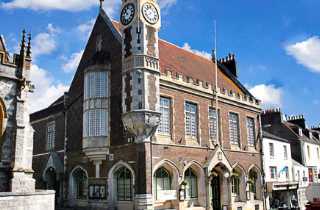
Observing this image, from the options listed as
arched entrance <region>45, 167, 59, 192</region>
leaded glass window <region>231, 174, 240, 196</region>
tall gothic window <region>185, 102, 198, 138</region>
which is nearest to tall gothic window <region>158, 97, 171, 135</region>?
tall gothic window <region>185, 102, 198, 138</region>

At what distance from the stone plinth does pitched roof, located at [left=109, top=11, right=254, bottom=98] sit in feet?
37.2

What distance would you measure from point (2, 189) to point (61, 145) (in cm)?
1158

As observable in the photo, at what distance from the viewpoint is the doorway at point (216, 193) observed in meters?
26.9

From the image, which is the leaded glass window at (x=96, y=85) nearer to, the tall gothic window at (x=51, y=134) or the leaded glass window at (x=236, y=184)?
the tall gothic window at (x=51, y=134)

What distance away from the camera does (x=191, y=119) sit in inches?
1006

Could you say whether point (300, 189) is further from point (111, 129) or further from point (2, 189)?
point (2, 189)

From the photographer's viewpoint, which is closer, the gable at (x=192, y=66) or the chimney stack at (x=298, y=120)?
the gable at (x=192, y=66)

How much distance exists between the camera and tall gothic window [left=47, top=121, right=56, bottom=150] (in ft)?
97.1

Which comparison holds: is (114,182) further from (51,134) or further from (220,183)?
(51,134)

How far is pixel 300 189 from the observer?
3819cm

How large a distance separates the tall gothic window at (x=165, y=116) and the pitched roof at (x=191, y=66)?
1.93 meters

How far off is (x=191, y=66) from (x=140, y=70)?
28.0 feet

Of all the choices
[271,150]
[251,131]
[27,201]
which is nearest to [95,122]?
[27,201]

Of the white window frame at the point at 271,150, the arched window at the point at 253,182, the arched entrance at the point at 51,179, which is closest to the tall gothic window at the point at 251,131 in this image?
the arched window at the point at 253,182
